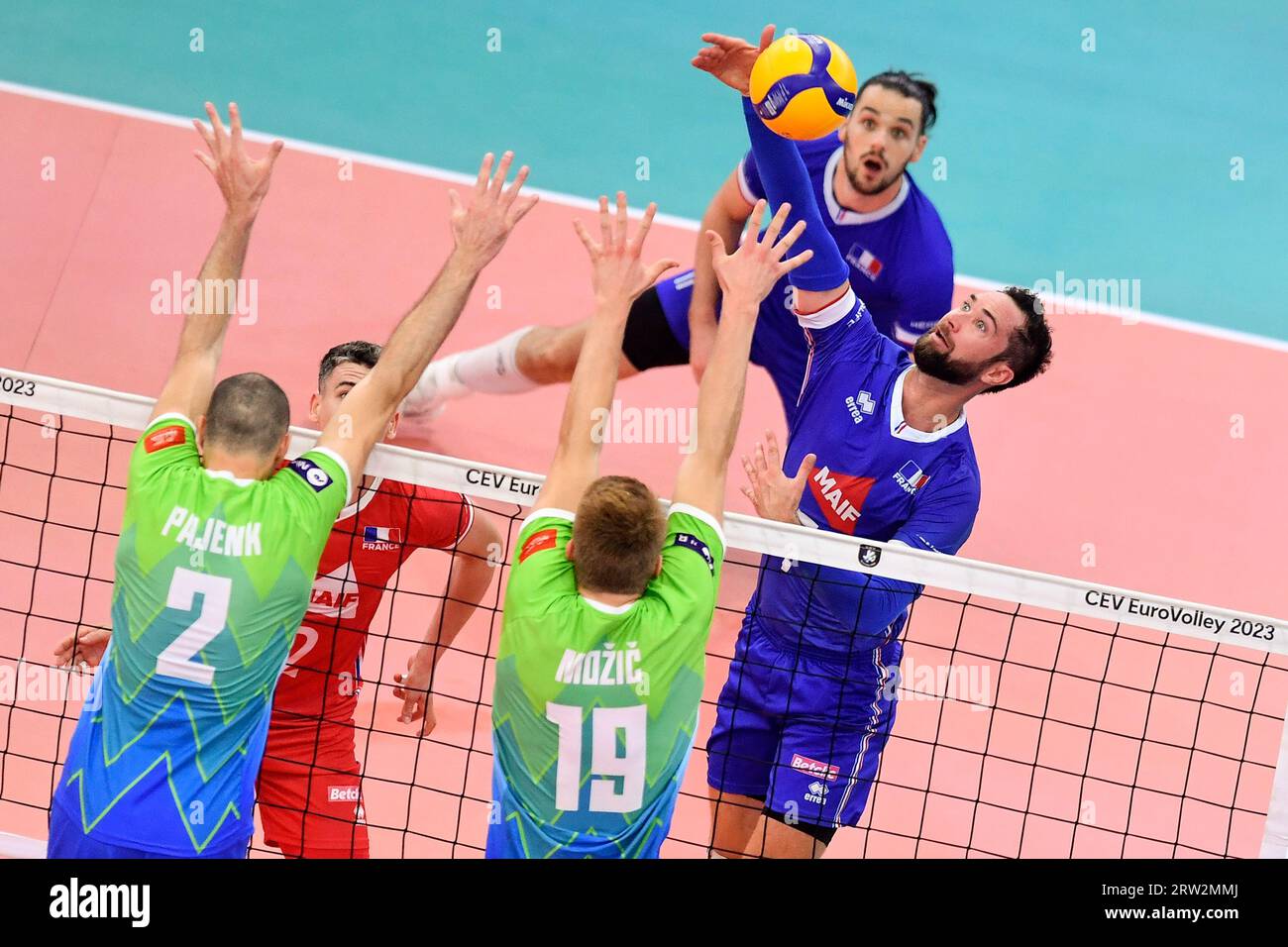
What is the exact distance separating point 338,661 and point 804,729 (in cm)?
176

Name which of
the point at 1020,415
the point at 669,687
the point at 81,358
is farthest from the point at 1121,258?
the point at 669,687

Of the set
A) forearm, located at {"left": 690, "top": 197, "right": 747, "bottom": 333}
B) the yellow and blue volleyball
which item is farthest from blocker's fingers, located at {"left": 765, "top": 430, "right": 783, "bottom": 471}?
forearm, located at {"left": 690, "top": 197, "right": 747, "bottom": 333}

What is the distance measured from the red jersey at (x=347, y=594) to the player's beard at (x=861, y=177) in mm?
2942

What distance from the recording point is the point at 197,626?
13.6ft

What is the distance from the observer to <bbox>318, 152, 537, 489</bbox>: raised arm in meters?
4.52

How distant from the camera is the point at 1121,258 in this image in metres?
11.2

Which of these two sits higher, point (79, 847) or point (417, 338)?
point (417, 338)

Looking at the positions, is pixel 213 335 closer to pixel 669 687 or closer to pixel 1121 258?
pixel 669 687

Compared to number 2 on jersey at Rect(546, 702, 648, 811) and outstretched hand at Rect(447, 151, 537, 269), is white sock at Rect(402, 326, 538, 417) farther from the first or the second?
number 2 on jersey at Rect(546, 702, 648, 811)

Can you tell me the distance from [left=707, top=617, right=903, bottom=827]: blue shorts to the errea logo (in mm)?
897

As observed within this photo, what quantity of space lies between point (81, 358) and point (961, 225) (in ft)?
20.6

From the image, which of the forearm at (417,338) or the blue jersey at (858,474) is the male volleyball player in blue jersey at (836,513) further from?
the forearm at (417,338)

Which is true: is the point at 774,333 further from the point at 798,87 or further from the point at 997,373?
the point at 798,87

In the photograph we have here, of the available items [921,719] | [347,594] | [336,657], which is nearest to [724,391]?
[347,594]
